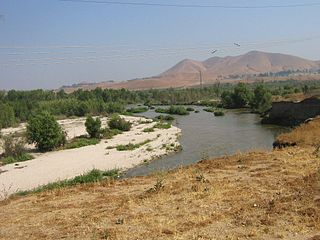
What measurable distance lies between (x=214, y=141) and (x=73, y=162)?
55.0 feet

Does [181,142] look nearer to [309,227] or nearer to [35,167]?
[35,167]

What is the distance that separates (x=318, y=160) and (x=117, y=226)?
1000 cm

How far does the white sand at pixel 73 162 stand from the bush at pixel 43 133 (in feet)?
7.20

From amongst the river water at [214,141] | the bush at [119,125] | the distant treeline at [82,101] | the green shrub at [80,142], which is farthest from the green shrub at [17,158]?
the distant treeline at [82,101]

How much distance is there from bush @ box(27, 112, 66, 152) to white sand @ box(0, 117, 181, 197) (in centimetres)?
220

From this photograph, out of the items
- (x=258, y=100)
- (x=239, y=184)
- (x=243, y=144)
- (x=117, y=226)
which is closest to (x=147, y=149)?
(x=243, y=144)

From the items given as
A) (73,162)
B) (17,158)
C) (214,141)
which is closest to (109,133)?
(214,141)

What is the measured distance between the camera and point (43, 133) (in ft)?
165

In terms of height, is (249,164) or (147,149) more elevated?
(249,164)

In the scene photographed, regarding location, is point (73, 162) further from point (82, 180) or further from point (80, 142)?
point (82, 180)

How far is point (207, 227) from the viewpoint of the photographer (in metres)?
11.2

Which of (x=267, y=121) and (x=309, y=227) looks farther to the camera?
(x=267, y=121)

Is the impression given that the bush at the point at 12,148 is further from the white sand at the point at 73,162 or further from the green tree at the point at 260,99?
the green tree at the point at 260,99

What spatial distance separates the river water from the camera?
3722 centimetres
